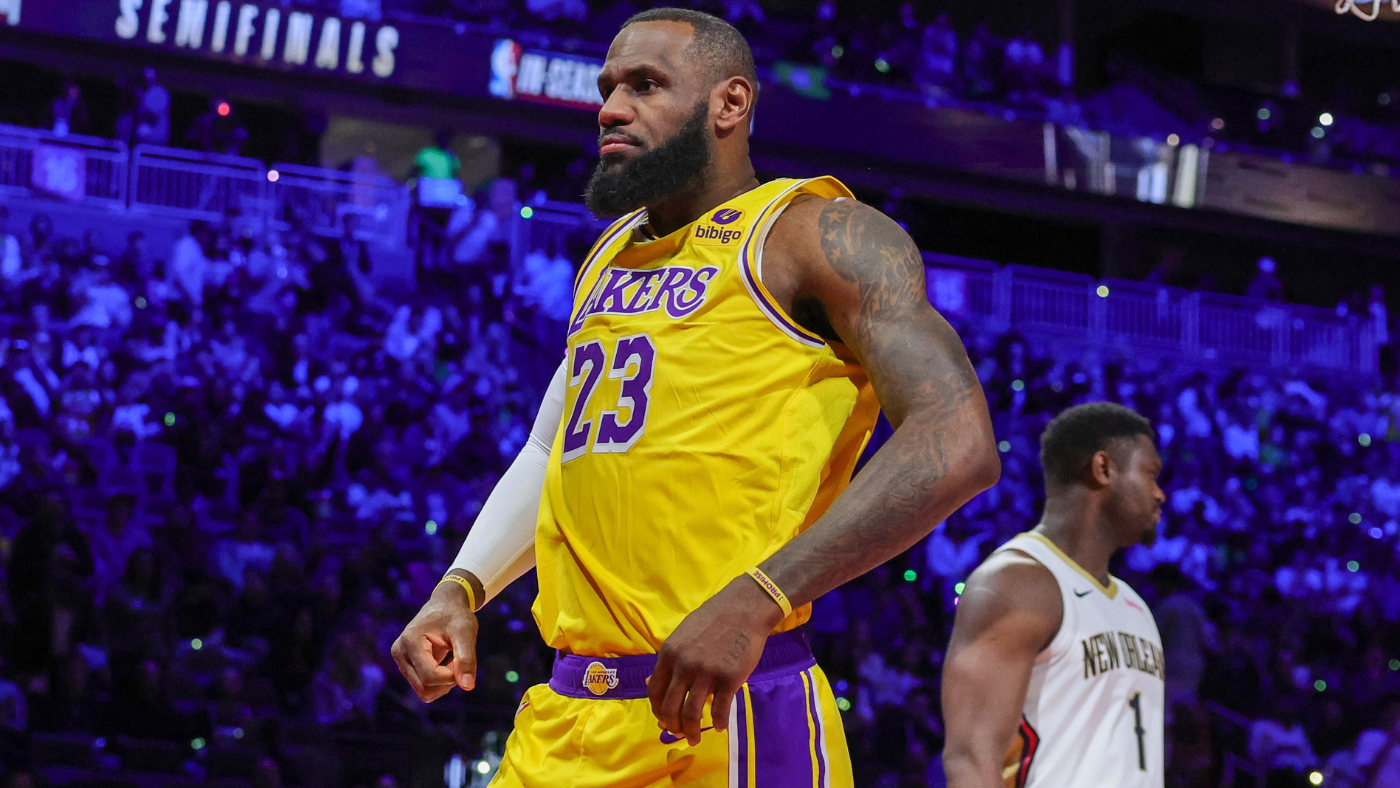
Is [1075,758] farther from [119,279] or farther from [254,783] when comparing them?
[119,279]

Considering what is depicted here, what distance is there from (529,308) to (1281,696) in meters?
6.23

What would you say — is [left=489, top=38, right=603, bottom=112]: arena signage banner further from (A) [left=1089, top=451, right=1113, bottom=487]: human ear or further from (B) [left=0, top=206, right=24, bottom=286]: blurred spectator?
(A) [left=1089, top=451, right=1113, bottom=487]: human ear

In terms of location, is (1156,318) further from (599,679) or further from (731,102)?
(599,679)

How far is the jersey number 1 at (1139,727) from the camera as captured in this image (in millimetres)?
3160

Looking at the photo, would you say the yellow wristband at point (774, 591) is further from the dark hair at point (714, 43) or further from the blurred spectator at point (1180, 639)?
the blurred spectator at point (1180, 639)

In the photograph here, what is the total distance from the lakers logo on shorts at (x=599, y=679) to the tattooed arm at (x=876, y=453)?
1.01ft

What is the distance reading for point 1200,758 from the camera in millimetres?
7477

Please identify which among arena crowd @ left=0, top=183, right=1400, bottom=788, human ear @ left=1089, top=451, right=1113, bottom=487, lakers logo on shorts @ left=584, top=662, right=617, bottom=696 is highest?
human ear @ left=1089, top=451, right=1113, bottom=487

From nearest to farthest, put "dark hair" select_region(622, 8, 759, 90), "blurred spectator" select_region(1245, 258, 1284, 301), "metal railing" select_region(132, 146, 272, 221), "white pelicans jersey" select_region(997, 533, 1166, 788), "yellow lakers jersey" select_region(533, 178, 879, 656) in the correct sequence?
"yellow lakers jersey" select_region(533, 178, 879, 656), "dark hair" select_region(622, 8, 759, 90), "white pelicans jersey" select_region(997, 533, 1166, 788), "metal railing" select_region(132, 146, 272, 221), "blurred spectator" select_region(1245, 258, 1284, 301)

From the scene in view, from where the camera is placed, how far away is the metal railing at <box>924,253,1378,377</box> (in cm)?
1472

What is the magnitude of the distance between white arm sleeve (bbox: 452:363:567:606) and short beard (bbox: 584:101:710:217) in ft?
1.01

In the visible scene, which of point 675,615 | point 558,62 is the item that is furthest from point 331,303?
Answer: point 675,615

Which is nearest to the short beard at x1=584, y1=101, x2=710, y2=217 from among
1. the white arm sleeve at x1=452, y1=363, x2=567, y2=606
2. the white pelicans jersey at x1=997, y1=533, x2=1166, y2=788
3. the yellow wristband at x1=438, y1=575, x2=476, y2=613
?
the white arm sleeve at x1=452, y1=363, x2=567, y2=606

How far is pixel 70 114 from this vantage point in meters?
11.9
